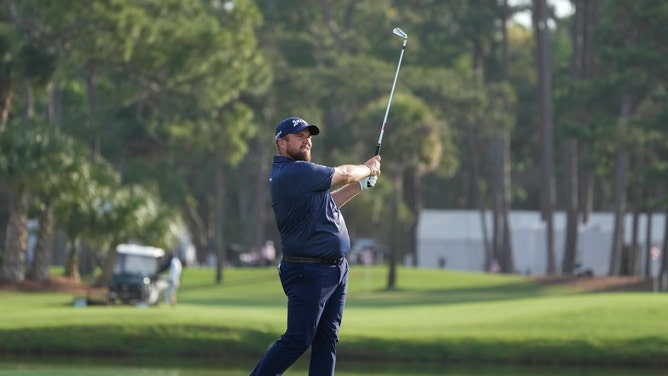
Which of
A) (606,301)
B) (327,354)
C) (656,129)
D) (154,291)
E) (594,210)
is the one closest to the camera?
(327,354)

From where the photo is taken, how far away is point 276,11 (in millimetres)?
85562

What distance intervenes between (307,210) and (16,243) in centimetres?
3099

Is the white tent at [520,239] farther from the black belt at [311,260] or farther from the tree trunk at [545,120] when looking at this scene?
the black belt at [311,260]

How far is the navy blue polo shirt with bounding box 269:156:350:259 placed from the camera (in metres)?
10.6

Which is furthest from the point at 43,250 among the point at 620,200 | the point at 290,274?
the point at 290,274

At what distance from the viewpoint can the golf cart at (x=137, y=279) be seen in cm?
3531

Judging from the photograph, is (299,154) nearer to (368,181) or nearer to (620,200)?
(368,181)

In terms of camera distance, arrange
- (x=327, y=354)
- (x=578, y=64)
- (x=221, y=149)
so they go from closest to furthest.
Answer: (x=327, y=354), (x=221, y=149), (x=578, y=64)

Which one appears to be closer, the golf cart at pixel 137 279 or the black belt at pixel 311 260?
the black belt at pixel 311 260

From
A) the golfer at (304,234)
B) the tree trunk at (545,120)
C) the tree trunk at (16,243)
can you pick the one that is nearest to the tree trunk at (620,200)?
the tree trunk at (545,120)

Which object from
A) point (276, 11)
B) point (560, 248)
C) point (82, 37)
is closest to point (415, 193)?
point (560, 248)

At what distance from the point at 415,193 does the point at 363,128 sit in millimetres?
18257

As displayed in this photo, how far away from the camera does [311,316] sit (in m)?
10.7

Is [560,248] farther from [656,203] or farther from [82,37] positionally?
[82,37]
